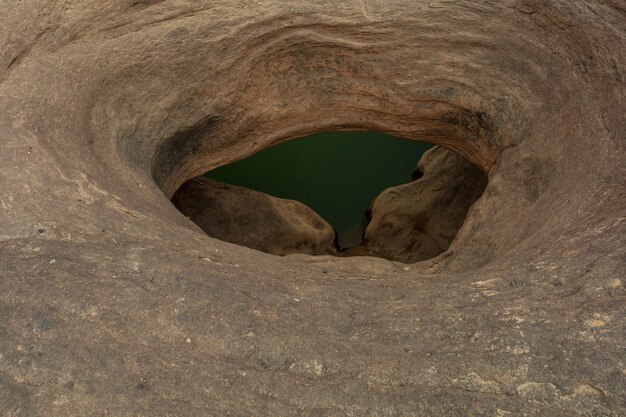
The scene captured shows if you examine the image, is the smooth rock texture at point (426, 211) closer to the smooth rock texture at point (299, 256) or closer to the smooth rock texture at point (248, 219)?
the smooth rock texture at point (248, 219)

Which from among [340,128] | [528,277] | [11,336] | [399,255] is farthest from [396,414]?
[399,255]

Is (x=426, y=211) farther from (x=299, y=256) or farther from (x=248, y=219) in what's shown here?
(x=299, y=256)

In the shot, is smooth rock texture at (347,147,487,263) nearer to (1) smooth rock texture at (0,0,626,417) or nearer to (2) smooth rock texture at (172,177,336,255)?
(2) smooth rock texture at (172,177,336,255)

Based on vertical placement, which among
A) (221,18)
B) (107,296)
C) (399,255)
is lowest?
(399,255)

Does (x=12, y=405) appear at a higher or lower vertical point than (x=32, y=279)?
lower

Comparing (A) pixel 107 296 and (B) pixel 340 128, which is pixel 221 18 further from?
(A) pixel 107 296
